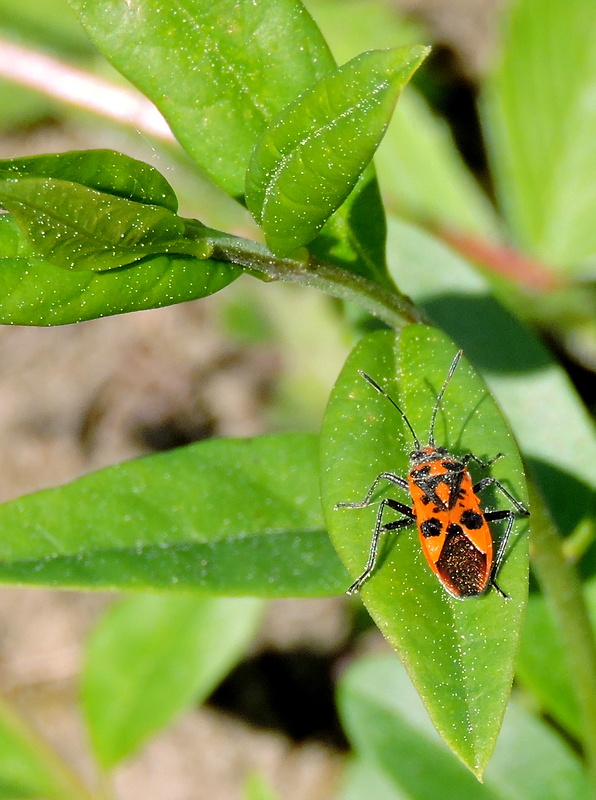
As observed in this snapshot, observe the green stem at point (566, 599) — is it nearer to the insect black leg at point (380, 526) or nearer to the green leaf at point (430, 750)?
the insect black leg at point (380, 526)

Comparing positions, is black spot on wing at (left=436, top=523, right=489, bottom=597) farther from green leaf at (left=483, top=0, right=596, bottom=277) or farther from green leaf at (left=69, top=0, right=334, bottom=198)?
green leaf at (left=483, top=0, right=596, bottom=277)

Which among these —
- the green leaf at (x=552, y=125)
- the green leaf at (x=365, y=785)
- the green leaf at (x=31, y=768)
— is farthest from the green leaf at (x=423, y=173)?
the green leaf at (x=31, y=768)

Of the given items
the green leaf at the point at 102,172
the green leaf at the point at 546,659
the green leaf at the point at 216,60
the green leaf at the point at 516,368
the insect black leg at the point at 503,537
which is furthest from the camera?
the green leaf at the point at 546,659

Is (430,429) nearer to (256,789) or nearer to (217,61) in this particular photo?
(217,61)

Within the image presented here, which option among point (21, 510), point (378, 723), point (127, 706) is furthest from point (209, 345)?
point (21, 510)

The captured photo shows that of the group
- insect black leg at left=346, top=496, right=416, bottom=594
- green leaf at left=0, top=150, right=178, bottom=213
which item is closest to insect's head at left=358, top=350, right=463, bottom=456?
insect black leg at left=346, top=496, right=416, bottom=594

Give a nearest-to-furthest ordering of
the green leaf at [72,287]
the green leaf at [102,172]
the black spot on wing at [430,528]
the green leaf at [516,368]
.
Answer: the green leaf at [102,172], the green leaf at [72,287], the black spot on wing at [430,528], the green leaf at [516,368]
